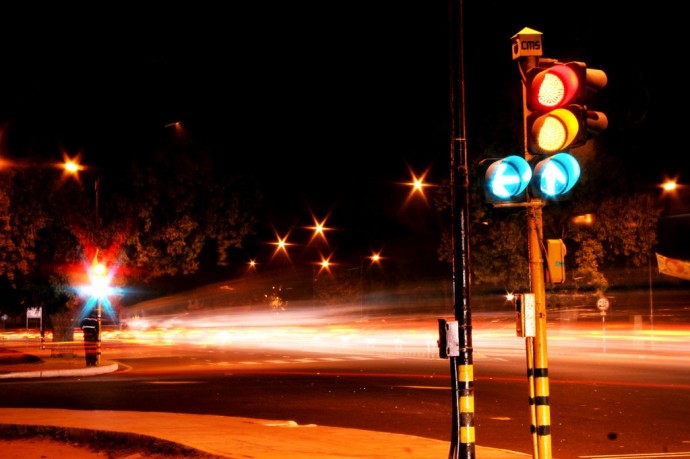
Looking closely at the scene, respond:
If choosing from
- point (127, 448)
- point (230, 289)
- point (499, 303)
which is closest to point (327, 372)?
point (127, 448)

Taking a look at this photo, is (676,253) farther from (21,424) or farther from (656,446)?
(21,424)

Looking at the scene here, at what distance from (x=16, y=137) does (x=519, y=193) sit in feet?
82.1

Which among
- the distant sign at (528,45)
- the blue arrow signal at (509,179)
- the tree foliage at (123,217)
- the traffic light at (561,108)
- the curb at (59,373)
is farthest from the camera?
the tree foliage at (123,217)

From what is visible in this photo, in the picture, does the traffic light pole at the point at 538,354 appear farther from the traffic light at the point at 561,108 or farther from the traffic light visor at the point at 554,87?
the traffic light visor at the point at 554,87

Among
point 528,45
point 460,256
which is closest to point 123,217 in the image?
point 460,256

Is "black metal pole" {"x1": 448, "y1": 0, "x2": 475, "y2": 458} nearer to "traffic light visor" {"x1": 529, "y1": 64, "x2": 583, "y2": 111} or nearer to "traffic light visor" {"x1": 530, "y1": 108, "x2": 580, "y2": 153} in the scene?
"traffic light visor" {"x1": 530, "y1": 108, "x2": 580, "y2": 153}

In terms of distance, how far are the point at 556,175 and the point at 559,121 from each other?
20.0 inches

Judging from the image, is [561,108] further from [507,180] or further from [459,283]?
[459,283]

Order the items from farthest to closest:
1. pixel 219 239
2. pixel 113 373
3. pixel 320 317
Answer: pixel 320 317 → pixel 219 239 → pixel 113 373

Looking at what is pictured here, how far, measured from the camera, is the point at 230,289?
230 ft

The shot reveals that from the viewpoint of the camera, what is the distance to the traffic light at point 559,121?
7.91 meters

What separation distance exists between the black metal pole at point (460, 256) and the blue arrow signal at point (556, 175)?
0.97 m

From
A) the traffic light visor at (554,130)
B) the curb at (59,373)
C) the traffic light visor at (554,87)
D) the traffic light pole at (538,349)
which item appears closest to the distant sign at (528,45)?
the traffic light pole at (538,349)

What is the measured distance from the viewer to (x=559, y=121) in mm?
7965
